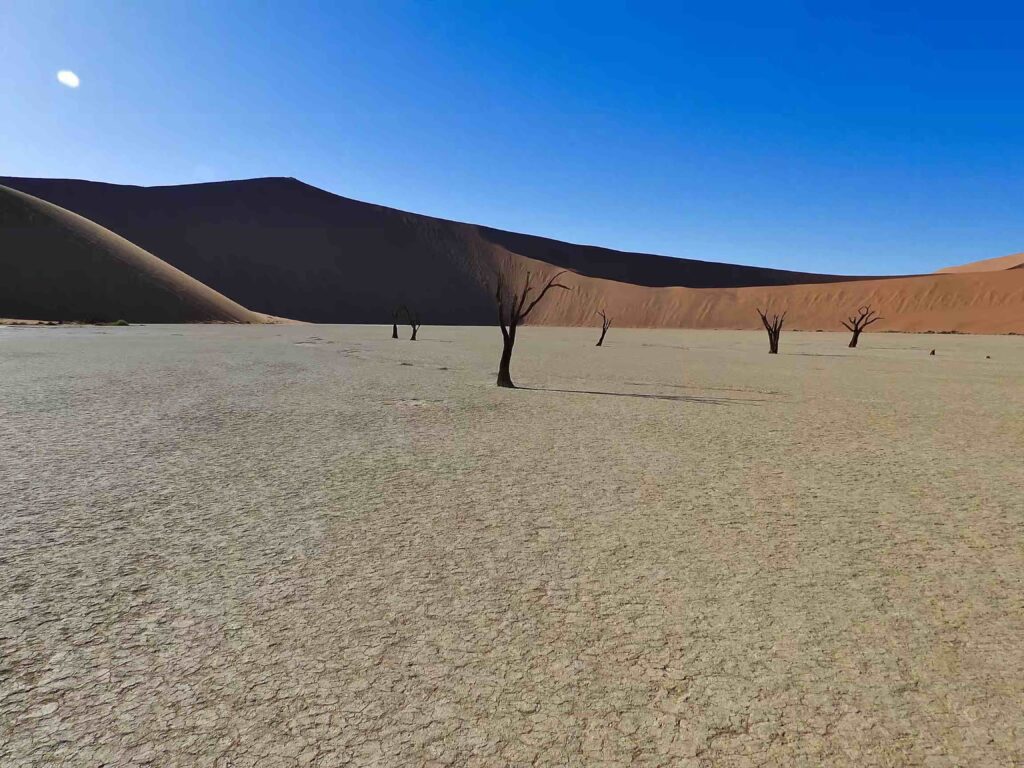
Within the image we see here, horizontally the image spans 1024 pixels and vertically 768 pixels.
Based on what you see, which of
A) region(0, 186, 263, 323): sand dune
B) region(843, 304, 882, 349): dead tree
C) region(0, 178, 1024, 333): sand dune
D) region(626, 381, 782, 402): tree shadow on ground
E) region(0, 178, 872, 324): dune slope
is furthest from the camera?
region(0, 178, 872, 324): dune slope

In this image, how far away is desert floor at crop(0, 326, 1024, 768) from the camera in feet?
9.58

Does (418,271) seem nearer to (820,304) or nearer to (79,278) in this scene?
(79,278)

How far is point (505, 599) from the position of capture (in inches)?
166

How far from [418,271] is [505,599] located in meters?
125

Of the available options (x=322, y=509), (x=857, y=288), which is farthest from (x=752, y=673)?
(x=857, y=288)

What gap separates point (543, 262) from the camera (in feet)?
451

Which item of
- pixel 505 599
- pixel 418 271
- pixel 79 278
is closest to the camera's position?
pixel 505 599

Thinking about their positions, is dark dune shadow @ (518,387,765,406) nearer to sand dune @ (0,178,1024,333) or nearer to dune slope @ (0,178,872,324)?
sand dune @ (0,178,1024,333)

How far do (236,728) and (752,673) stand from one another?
2564 mm

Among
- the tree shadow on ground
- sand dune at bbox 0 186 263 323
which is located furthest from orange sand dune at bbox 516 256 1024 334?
the tree shadow on ground

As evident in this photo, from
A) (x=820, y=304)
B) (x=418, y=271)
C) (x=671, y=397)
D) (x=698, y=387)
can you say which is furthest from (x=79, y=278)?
(x=820, y=304)

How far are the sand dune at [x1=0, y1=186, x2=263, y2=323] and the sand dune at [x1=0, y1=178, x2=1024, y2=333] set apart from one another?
29.4 meters

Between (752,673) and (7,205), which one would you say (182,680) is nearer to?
(752,673)

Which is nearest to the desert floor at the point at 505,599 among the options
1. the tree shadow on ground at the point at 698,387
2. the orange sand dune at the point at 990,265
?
the tree shadow on ground at the point at 698,387
